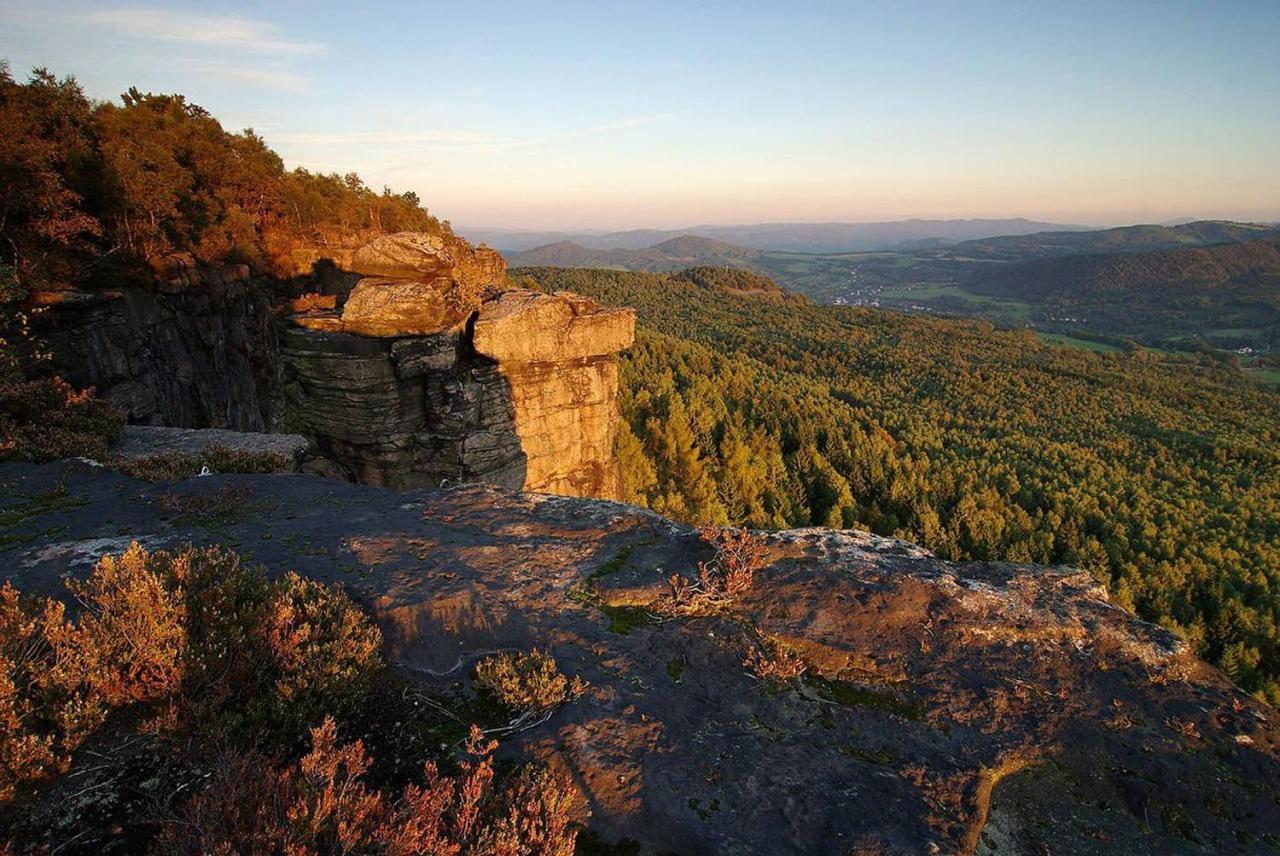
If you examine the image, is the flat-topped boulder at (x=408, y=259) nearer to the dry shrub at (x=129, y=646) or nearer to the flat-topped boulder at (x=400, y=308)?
the flat-topped boulder at (x=400, y=308)

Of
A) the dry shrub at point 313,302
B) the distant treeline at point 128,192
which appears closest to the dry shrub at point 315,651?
the distant treeline at point 128,192

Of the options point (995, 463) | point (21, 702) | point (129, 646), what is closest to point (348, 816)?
point (21, 702)

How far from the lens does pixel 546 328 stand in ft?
70.8

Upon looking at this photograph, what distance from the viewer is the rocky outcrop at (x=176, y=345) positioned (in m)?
20.4

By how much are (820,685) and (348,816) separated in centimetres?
481

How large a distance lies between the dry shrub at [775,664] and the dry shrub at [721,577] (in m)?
0.97

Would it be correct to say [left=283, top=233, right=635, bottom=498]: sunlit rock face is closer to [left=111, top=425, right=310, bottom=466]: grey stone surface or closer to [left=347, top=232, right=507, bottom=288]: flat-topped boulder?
[left=347, top=232, right=507, bottom=288]: flat-topped boulder

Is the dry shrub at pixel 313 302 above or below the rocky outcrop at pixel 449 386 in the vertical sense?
above

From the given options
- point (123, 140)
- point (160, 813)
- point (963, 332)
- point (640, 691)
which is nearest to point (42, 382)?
point (123, 140)

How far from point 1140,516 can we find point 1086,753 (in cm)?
6058

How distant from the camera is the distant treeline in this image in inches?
774

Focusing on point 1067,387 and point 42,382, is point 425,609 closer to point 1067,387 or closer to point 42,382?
point 42,382

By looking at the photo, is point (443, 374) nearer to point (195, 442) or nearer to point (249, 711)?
point (195, 442)

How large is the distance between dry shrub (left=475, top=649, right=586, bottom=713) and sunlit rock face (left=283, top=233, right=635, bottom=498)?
13399mm
